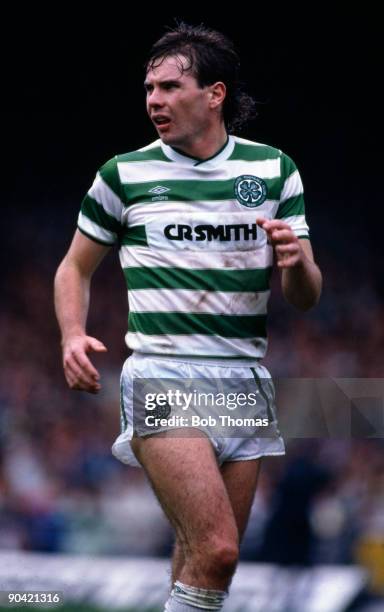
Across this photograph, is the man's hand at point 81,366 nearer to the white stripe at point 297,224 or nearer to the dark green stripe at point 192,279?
the dark green stripe at point 192,279

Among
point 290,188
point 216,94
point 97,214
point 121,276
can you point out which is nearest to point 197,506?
point 97,214

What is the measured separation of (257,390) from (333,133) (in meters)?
5.35

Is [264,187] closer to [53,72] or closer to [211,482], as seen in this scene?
[211,482]

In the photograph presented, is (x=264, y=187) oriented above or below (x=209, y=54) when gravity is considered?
below

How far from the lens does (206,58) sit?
5.00 metres

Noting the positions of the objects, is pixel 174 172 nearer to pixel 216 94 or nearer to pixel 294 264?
pixel 216 94

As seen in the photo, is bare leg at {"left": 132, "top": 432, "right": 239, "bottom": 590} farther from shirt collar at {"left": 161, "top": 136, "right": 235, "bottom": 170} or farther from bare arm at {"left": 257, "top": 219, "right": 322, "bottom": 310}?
shirt collar at {"left": 161, "top": 136, "right": 235, "bottom": 170}

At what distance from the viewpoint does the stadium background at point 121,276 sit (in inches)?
346

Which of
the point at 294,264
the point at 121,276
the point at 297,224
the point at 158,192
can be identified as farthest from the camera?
the point at 121,276

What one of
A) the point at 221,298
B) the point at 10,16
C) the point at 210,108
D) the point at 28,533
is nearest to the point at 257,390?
the point at 221,298

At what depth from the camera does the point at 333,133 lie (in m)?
9.98

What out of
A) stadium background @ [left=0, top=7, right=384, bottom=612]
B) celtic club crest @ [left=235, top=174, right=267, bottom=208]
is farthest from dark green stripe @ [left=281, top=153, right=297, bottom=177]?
stadium background @ [left=0, top=7, right=384, bottom=612]

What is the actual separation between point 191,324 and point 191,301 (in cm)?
8

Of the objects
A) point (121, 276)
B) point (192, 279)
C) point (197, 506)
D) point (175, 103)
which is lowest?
point (121, 276)
